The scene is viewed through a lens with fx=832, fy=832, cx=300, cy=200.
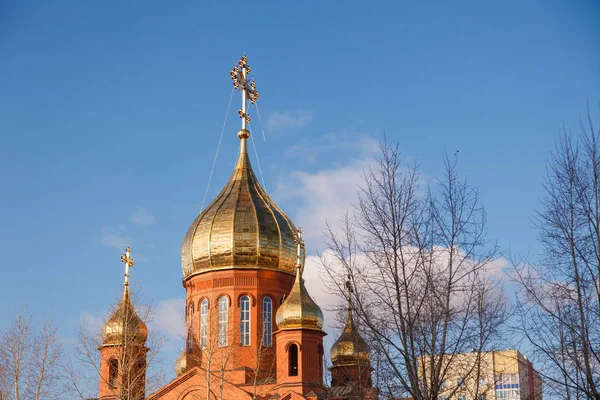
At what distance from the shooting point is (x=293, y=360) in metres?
27.9

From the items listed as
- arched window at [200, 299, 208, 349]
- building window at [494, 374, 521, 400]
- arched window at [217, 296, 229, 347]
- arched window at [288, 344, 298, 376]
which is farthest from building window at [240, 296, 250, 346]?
building window at [494, 374, 521, 400]

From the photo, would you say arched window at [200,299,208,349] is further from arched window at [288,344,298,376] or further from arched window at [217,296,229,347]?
arched window at [288,344,298,376]

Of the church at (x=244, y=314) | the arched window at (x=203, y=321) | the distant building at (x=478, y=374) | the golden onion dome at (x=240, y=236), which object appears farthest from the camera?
the golden onion dome at (x=240, y=236)

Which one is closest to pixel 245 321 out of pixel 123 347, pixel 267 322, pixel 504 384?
pixel 267 322

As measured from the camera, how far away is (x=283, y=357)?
1078 inches

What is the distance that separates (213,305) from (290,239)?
3.88 meters

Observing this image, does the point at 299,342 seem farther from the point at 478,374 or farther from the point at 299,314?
the point at 478,374

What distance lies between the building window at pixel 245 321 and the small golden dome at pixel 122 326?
3518 mm

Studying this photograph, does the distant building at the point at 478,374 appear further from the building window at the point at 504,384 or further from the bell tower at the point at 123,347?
the bell tower at the point at 123,347

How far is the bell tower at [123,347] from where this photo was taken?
2448cm

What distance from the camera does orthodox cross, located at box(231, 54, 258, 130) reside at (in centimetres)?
3506

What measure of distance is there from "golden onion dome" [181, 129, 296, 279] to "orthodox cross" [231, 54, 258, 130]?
12.2 ft

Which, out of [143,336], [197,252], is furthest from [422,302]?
[197,252]

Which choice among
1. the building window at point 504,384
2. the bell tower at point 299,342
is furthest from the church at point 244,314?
the building window at point 504,384
